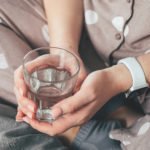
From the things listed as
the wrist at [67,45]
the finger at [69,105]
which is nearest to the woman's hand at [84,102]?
the finger at [69,105]

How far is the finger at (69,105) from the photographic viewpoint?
71 centimetres

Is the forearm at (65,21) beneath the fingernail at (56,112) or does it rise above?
above

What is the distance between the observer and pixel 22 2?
37.6 inches

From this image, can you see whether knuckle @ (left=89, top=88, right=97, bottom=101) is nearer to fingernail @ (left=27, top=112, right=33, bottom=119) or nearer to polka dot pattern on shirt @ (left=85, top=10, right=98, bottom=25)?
fingernail @ (left=27, top=112, right=33, bottom=119)

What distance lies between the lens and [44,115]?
765 millimetres

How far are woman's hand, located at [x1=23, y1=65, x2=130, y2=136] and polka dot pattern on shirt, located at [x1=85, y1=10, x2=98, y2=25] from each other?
5.9 inches

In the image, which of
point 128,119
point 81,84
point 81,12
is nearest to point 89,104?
point 81,84

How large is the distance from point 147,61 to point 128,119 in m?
0.14

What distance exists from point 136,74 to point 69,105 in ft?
0.63

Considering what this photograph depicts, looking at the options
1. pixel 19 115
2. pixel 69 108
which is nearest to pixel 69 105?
pixel 69 108

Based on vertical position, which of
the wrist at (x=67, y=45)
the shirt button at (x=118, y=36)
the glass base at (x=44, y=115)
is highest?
the shirt button at (x=118, y=36)

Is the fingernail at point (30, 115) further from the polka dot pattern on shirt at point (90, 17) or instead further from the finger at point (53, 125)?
the polka dot pattern on shirt at point (90, 17)

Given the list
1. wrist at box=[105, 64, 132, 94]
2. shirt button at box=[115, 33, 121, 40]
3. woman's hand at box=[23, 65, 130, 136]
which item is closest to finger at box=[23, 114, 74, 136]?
woman's hand at box=[23, 65, 130, 136]

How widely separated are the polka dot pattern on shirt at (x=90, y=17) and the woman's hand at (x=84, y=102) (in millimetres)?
150
